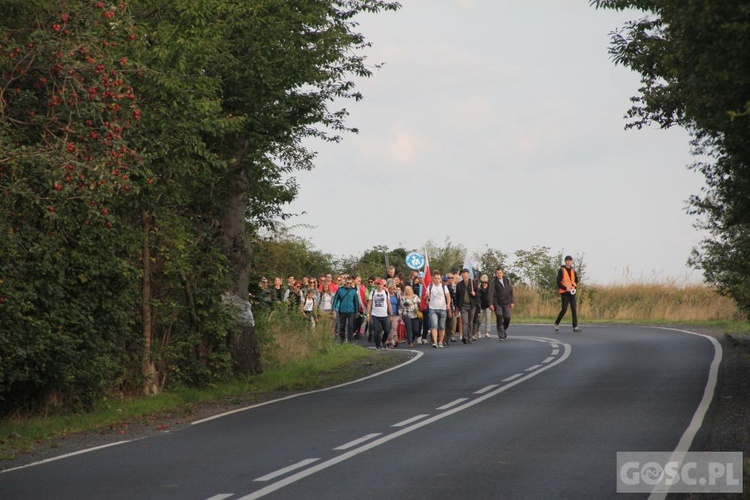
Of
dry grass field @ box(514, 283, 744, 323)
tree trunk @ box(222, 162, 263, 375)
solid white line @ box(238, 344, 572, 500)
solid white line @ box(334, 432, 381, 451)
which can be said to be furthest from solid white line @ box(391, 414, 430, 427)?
dry grass field @ box(514, 283, 744, 323)

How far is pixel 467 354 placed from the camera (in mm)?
27422

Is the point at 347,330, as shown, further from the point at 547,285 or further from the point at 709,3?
the point at 709,3

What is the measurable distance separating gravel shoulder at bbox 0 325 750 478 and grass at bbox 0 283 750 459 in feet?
0.67

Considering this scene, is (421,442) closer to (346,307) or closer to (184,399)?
(184,399)

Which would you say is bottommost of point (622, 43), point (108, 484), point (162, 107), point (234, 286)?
point (108, 484)

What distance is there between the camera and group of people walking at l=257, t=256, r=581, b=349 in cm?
3186

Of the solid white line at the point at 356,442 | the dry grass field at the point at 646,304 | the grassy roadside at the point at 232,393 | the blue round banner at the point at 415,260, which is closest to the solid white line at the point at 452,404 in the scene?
the solid white line at the point at 356,442

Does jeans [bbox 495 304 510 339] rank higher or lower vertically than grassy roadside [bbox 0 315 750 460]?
higher

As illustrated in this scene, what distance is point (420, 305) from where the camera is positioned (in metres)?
33.5

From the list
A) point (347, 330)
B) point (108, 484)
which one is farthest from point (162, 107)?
point (347, 330)

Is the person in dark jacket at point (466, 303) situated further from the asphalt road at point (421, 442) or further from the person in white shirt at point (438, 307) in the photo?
the asphalt road at point (421, 442)

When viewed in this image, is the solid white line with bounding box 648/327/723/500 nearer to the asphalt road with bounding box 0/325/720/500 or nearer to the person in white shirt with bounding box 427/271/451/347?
the asphalt road with bounding box 0/325/720/500

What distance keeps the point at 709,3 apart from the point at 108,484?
6.62 m

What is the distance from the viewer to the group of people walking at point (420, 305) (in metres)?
31.9
